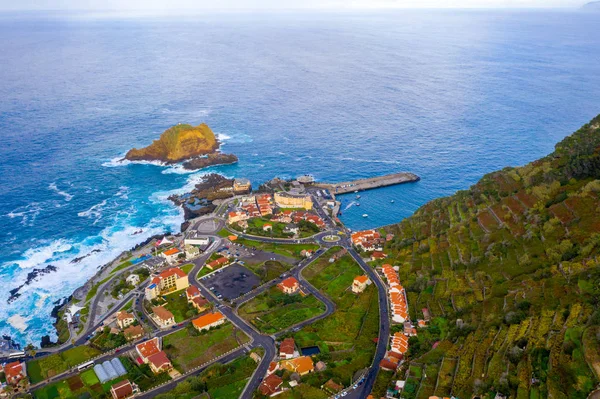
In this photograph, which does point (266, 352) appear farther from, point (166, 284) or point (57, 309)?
point (57, 309)

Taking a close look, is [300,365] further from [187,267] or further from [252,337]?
[187,267]

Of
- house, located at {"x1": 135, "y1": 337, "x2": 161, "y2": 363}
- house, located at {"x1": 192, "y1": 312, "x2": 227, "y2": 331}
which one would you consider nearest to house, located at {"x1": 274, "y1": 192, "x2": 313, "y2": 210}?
house, located at {"x1": 192, "y1": 312, "x2": 227, "y2": 331}

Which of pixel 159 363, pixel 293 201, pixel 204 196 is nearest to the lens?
pixel 159 363

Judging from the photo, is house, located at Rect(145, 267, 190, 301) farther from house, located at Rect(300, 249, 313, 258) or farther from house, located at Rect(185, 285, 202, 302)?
house, located at Rect(300, 249, 313, 258)

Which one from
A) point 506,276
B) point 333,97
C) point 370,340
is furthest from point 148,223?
point 333,97

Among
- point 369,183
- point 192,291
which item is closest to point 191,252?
point 192,291

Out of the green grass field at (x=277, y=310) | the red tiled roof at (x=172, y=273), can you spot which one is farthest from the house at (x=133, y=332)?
the green grass field at (x=277, y=310)
